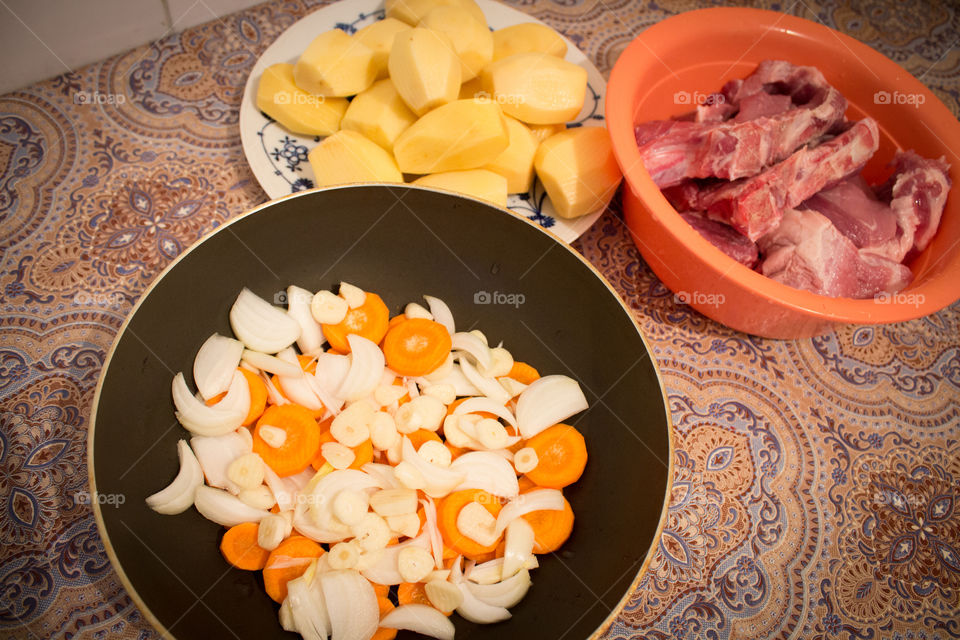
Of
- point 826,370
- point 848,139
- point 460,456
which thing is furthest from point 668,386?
point 848,139

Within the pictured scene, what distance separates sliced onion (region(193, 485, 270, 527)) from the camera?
99 cm

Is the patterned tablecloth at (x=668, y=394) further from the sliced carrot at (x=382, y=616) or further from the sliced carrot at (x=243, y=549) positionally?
the sliced carrot at (x=382, y=616)

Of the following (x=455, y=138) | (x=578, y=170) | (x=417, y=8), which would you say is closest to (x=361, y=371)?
(x=455, y=138)

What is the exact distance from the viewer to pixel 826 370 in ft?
4.70

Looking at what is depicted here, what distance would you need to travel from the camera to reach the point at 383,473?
3.45ft

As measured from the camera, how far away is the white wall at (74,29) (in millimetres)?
1434

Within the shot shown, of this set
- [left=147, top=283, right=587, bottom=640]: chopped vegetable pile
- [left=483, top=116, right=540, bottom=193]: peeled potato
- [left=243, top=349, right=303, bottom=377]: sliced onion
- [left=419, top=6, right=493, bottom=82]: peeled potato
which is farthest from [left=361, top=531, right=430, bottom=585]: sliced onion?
[left=419, top=6, right=493, bottom=82]: peeled potato

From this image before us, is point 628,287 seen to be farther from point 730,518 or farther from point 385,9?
point 385,9

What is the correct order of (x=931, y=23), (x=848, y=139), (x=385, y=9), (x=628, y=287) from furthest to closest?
(x=931, y=23) → (x=385, y=9) → (x=628, y=287) → (x=848, y=139)

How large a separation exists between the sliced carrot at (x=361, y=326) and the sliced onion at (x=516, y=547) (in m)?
0.43

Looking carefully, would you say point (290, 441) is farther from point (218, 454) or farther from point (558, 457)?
point (558, 457)

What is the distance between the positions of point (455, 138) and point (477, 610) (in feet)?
2.93

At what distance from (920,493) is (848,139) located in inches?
30.2

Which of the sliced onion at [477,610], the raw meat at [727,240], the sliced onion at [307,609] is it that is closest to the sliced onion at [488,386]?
the sliced onion at [477,610]
